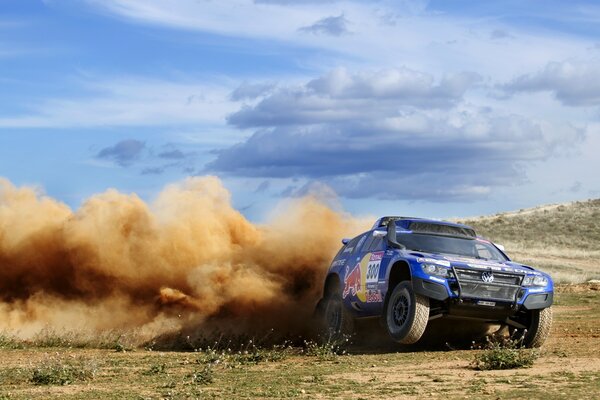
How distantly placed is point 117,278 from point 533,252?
1384 inches

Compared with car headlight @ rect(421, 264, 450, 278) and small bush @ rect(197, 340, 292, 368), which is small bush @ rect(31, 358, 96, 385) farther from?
car headlight @ rect(421, 264, 450, 278)

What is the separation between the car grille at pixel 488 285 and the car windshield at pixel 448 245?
2.76 feet

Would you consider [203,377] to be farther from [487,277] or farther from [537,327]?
[537,327]

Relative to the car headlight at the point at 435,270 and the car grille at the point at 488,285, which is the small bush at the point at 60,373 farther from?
the car grille at the point at 488,285

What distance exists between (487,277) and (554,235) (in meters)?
49.2

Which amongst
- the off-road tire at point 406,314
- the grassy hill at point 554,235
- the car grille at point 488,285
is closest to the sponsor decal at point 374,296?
the off-road tire at point 406,314

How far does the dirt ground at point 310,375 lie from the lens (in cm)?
1027

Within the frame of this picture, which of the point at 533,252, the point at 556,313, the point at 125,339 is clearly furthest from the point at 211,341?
the point at 533,252

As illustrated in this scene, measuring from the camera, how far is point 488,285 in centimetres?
1364

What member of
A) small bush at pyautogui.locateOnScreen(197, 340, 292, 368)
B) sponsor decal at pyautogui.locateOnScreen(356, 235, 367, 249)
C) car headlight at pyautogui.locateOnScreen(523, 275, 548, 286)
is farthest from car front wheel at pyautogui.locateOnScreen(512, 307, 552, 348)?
small bush at pyautogui.locateOnScreen(197, 340, 292, 368)

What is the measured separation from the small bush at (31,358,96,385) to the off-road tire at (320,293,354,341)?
Result: 3.92 m

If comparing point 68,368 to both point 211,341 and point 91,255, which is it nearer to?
point 211,341

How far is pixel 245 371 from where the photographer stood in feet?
41.9

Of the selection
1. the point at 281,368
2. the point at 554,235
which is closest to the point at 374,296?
the point at 281,368
